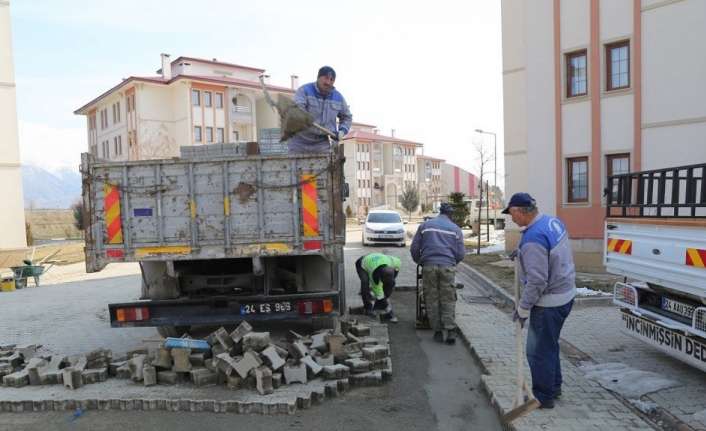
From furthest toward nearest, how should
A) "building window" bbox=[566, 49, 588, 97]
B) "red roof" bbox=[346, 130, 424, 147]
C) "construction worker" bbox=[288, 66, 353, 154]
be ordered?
→ 1. "red roof" bbox=[346, 130, 424, 147]
2. "building window" bbox=[566, 49, 588, 97]
3. "construction worker" bbox=[288, 66, 353, 154]

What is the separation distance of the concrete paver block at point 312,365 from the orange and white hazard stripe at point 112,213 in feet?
7.39

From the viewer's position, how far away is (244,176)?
559cm

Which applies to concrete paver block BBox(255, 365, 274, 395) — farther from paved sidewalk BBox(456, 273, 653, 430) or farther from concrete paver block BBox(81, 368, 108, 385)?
paved sidewalk BBox(456, 273, 653, 430)

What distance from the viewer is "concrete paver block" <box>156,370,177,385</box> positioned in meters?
5.32

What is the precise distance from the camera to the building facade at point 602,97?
12.7 m

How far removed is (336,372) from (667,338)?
3.18 m

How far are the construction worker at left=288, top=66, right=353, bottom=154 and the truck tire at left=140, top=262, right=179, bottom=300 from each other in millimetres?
2112

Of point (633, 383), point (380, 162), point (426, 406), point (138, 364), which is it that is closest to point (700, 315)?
point (633, 383)

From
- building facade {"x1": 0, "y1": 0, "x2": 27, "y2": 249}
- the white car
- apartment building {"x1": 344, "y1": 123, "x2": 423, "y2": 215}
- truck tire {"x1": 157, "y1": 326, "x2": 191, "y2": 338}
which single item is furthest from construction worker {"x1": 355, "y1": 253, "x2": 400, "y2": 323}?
apartment building {"x1": 344, "y1": 123, "x2": 423, "y2": 215}

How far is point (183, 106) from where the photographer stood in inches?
1891

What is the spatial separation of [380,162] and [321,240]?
80517 millimetres

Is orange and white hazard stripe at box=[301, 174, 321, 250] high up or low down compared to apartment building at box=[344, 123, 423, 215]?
down

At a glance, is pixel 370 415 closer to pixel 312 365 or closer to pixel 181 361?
pixel 312 365

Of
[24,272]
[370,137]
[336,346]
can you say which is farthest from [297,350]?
[370,137]
